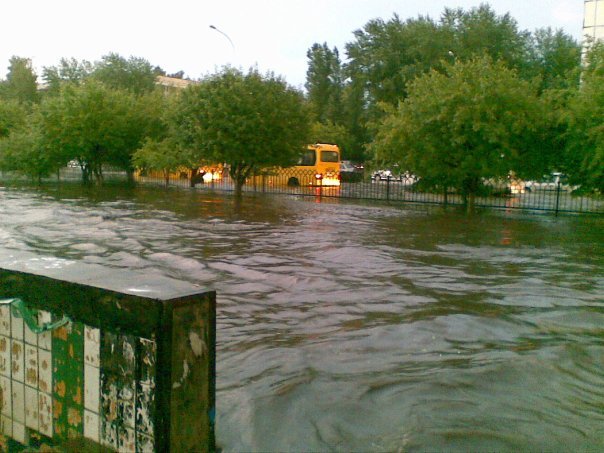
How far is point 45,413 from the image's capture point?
4008 mm

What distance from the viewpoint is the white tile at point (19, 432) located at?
416 cm

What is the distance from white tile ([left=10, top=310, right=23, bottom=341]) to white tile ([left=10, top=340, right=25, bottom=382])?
0.12 feet

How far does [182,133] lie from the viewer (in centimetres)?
2838

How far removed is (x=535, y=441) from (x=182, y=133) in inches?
992

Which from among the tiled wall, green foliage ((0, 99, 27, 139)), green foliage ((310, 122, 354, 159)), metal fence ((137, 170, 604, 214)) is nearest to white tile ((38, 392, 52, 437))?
the tiled wall

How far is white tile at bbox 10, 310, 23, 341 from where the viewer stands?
408cm

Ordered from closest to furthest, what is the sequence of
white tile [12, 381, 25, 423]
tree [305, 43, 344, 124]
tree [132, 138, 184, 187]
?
white tile [12, 381, 25, 423]
tree [132, 138, 184, 187]
tree [305, 43, 344, 124]

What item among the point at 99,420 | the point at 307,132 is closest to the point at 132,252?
the point at 99,420

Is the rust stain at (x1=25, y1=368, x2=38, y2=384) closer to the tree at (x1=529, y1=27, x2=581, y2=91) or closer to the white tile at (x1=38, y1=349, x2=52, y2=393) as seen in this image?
the white tile at (x1=38, y1=349, x2=52, y2=393)

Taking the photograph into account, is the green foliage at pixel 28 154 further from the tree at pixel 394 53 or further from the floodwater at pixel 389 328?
the tree at pixel 394 53

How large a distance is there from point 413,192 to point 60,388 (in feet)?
79.1

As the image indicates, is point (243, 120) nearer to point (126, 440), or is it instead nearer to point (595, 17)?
point (126, 440)

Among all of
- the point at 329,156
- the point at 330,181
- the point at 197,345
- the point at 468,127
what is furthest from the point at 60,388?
the point at 329,156

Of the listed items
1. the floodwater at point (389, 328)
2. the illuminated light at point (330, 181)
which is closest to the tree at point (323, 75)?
the illuminated light at point (330, 181)
